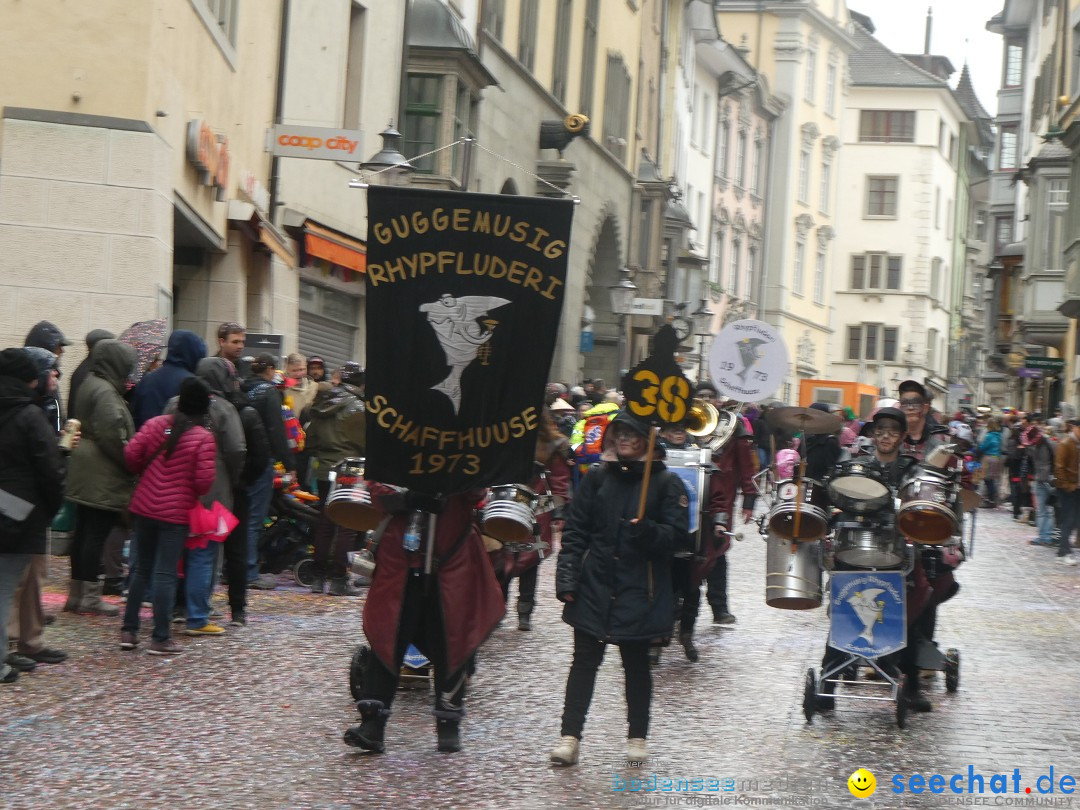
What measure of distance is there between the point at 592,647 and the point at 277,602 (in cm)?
553

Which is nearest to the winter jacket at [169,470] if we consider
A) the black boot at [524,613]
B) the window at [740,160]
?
the black boot at [524,613]

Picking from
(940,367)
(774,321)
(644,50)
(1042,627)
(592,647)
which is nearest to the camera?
(592,647)

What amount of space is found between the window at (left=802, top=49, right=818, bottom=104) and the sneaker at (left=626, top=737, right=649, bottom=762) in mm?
66385

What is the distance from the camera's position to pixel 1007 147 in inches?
2995

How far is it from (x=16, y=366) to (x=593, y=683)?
11.3 feet

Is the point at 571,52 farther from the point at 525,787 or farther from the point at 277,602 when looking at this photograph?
the point at 525,787

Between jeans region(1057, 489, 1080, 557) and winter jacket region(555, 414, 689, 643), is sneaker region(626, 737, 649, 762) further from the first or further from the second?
jeans region(1057, 489, 1080, 557)

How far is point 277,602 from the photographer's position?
1293 cm

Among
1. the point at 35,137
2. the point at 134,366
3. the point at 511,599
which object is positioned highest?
the point at 35,137

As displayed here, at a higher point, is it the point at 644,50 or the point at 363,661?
the point at 644,50

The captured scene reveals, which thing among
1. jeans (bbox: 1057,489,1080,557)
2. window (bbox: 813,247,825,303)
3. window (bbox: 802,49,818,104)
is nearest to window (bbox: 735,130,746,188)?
window (bbox: 802,49,818,104)

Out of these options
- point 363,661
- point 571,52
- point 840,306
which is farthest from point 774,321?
point 363,661

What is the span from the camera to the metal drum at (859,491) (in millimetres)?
9094

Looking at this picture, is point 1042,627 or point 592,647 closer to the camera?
point 592,647
